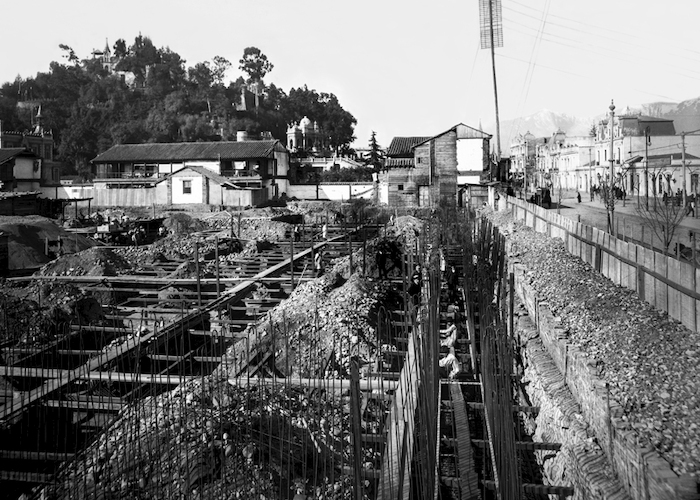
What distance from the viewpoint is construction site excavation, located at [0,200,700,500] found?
5.16 meters

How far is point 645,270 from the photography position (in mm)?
8695

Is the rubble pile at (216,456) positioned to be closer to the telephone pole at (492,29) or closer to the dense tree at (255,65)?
the telephone pole at (492,29)

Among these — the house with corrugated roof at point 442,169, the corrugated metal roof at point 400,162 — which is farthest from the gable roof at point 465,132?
the corrugated metal roof at point 400,162

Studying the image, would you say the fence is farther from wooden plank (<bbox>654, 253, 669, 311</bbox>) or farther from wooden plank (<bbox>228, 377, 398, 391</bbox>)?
wooden plank (<bbox>228, 377, 398, 391</bbox>)

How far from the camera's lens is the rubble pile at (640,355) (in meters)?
5.05

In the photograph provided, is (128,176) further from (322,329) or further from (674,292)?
(674,292)

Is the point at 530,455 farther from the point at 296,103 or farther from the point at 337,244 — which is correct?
the point at 296,103

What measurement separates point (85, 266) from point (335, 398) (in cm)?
1353

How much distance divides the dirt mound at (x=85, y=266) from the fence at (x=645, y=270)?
39.1 ft

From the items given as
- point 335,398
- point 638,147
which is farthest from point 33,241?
point 638,147

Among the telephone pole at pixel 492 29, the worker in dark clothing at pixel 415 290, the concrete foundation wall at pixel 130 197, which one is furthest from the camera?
the concrete foundation wall at pixel 130 197

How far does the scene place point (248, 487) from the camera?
517 cm

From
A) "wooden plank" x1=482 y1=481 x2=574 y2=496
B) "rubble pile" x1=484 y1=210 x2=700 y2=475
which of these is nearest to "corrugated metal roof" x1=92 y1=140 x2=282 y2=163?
"rubble pile" x1=484 y1=210 x2=700 y2=475

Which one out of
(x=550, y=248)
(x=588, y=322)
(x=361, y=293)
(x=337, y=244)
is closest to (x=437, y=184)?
(x=337, y=244)
